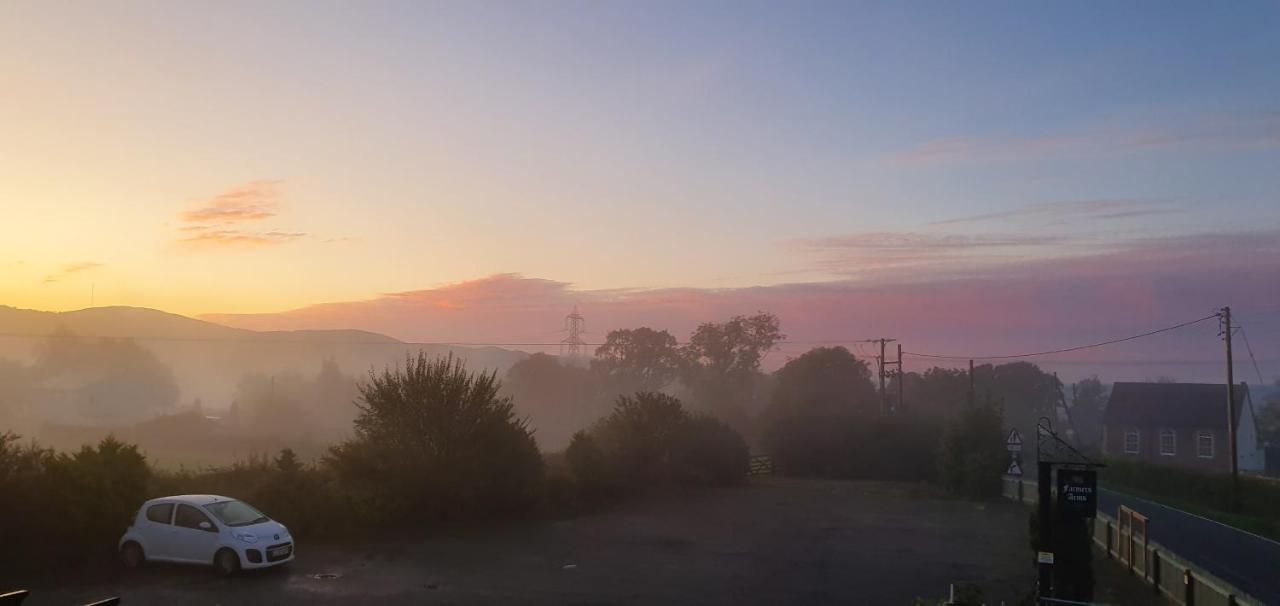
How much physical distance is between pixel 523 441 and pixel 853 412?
38669 mm

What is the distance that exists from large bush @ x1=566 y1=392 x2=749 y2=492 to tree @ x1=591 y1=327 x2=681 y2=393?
49769 millimetres

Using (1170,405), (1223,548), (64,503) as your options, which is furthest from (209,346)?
(1223,548)

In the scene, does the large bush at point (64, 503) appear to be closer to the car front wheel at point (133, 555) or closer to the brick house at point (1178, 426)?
the car front wheel at point (133, 555)

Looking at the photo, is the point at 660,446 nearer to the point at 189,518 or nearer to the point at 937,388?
the point at 189,518

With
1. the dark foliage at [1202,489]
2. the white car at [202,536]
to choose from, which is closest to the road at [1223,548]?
the dark foliage at [1202,489]

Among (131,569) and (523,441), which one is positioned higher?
(523,441)

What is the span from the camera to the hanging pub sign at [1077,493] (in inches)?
624

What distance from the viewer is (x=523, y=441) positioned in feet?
99.5

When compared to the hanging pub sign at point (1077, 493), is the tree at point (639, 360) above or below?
above

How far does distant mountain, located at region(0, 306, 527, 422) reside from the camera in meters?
125

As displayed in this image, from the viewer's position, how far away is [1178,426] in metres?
63.3

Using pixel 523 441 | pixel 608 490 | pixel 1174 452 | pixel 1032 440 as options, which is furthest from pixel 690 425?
pixel 1032 440

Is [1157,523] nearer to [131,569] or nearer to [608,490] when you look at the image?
[608,490]

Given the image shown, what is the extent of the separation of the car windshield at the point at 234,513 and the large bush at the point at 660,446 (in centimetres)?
1925
